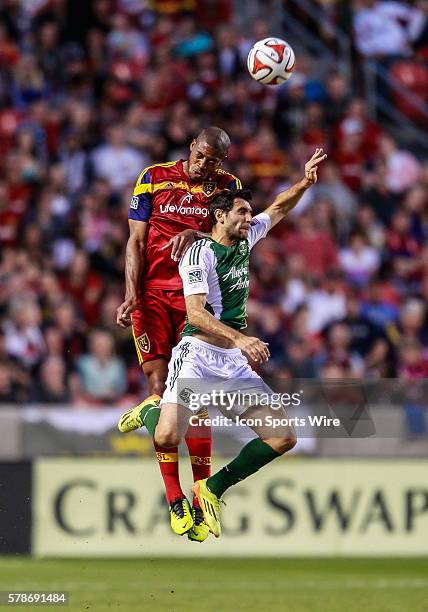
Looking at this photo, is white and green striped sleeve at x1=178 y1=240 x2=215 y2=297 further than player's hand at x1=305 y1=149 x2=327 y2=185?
No

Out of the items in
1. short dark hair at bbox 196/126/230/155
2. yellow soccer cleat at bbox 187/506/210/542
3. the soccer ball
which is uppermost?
the soccer ball

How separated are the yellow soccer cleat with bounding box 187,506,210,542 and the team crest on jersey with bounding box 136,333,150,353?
53.8 inches

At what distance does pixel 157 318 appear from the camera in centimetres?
1160

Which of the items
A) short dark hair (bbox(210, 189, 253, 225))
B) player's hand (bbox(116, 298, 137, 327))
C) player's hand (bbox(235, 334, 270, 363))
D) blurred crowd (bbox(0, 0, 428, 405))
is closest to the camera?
player's hand (bbox(235, 334, 270, 363))

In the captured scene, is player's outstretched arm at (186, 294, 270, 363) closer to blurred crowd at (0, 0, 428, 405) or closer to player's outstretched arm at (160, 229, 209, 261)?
player's outstretched arm at (160, 229, 209, 261)

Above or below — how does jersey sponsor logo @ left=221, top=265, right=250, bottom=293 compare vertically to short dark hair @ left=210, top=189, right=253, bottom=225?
below

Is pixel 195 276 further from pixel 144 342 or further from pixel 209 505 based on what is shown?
pixel 209 505

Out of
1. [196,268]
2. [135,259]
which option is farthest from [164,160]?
[196,268]

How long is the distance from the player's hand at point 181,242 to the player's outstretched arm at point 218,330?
0.42 metres

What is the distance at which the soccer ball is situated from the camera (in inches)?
452

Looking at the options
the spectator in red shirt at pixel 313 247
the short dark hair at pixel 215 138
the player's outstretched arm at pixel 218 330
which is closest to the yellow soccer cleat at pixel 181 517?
the player's outstretched arm at pixel 218 330

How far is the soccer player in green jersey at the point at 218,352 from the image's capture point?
10758mm
